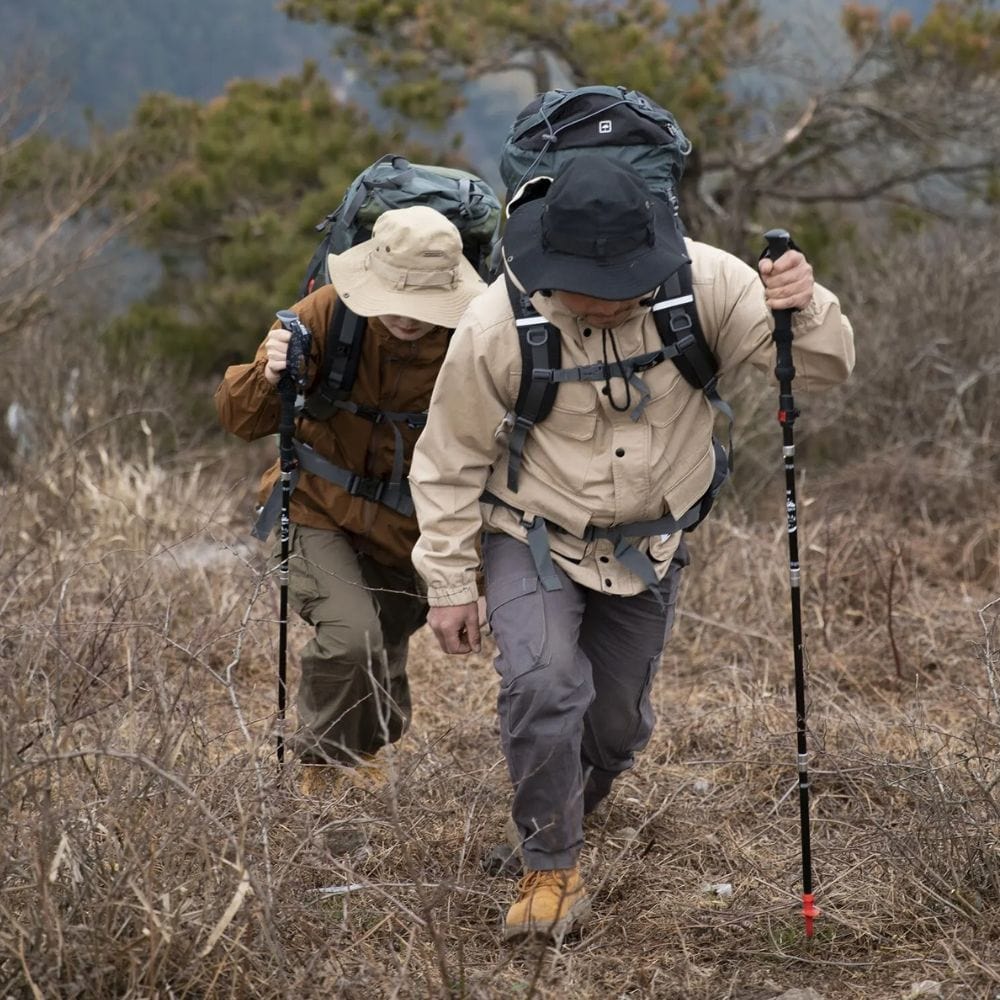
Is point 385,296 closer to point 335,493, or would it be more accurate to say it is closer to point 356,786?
point 335,493

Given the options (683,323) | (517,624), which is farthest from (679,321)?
(517,624)

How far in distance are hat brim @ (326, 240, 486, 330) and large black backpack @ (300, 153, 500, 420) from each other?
0.18m

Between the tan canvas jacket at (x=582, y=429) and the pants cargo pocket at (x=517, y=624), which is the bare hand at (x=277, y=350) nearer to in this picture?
the tan canvas jacket at (x=582, y=429)

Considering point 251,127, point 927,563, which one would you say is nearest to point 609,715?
point 927,563

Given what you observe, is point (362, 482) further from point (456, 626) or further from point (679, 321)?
point (679, 321)

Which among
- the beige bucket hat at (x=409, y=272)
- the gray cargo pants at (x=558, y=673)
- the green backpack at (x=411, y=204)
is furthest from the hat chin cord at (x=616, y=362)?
the green backpack at (x=411, y=204)

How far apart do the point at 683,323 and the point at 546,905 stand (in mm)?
1341

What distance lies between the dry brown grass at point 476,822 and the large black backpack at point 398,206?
724 mm

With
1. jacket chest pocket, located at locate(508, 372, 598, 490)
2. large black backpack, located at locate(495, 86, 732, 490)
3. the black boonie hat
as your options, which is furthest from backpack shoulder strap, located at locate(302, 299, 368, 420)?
the black boonie hat

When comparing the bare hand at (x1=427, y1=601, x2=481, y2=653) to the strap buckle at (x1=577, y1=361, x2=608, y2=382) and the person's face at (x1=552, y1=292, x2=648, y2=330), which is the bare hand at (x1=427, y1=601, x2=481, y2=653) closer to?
the strap buckle at (x1=577, y1=361, x2=608, y2=382)

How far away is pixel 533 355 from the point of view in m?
3.38

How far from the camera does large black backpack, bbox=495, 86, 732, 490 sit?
11.1 ft

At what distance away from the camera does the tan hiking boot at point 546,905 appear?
345 centimetres

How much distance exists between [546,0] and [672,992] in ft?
35.3
